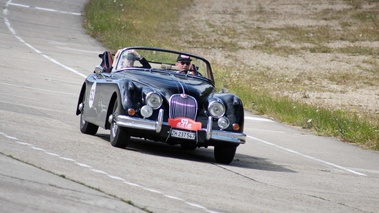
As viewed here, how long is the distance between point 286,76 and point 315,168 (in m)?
19.6

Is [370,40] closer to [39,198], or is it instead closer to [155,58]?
[155,58]

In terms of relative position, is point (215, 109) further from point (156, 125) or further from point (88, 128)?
point (88, 128)

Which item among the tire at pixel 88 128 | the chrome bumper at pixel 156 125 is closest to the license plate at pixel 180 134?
the chrome bumper at pixel 156 125

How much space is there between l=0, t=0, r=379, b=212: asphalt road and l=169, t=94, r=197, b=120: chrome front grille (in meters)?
0.62

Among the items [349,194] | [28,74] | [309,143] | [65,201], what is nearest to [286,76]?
[28,74]

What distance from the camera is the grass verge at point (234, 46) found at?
21609 millimetres

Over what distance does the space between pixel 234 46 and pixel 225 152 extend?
1147 inches

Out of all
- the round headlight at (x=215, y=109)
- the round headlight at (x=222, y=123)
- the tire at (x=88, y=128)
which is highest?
the round headlight at (x=215, y=109)

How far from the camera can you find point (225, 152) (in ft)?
47.0

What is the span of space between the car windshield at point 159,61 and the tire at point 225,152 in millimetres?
1821

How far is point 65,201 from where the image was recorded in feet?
30.5

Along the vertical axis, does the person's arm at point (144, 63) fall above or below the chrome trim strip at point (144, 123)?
above

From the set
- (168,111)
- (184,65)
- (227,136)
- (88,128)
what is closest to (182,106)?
(168,111)

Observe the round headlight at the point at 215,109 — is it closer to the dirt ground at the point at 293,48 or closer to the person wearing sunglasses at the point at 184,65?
the person wearing sunglasses at the point at 184,65
